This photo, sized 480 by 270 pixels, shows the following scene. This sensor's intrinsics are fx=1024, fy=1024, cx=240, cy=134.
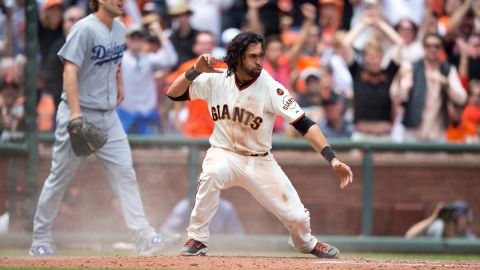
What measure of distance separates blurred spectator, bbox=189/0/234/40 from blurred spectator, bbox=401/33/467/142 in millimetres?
2667

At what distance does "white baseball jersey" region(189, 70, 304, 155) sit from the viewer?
7.09 m

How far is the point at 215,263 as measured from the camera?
6598 millimetres

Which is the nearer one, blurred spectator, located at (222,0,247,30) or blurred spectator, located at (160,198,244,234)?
blurred spectator, located at (160,198,244,234)

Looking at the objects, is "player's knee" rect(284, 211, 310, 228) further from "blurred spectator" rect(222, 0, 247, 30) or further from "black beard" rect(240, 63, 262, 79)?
"blurred spectator" rect(222, 0, 247, 30)

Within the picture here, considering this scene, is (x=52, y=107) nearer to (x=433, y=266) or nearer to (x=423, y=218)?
(x=423, y=218)

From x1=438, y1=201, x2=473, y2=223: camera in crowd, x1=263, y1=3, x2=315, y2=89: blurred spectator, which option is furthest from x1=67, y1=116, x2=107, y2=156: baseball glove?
x1=438, y1=201, x2=473, y2=223: camera in crowd

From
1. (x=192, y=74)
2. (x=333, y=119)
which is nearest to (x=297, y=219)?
(x=192, y=74)

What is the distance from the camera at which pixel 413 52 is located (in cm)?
1274

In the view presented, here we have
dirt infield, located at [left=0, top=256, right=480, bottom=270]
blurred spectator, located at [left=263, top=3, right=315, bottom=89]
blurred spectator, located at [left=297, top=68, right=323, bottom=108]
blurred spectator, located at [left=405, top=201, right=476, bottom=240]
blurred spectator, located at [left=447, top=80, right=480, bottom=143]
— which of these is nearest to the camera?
dirt infield, located at [left=0, top=256, right=480, bottom=270]

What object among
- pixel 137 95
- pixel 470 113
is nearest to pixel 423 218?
pixel 470 113

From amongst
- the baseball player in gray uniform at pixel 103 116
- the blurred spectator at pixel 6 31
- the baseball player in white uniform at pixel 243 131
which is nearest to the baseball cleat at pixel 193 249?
the baseball player in white uniform at pixel 243 131

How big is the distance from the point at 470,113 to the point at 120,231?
4431mm

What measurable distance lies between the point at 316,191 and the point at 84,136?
12.3 feet

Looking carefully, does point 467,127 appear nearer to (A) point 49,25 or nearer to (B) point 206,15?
(B) point 206,15
